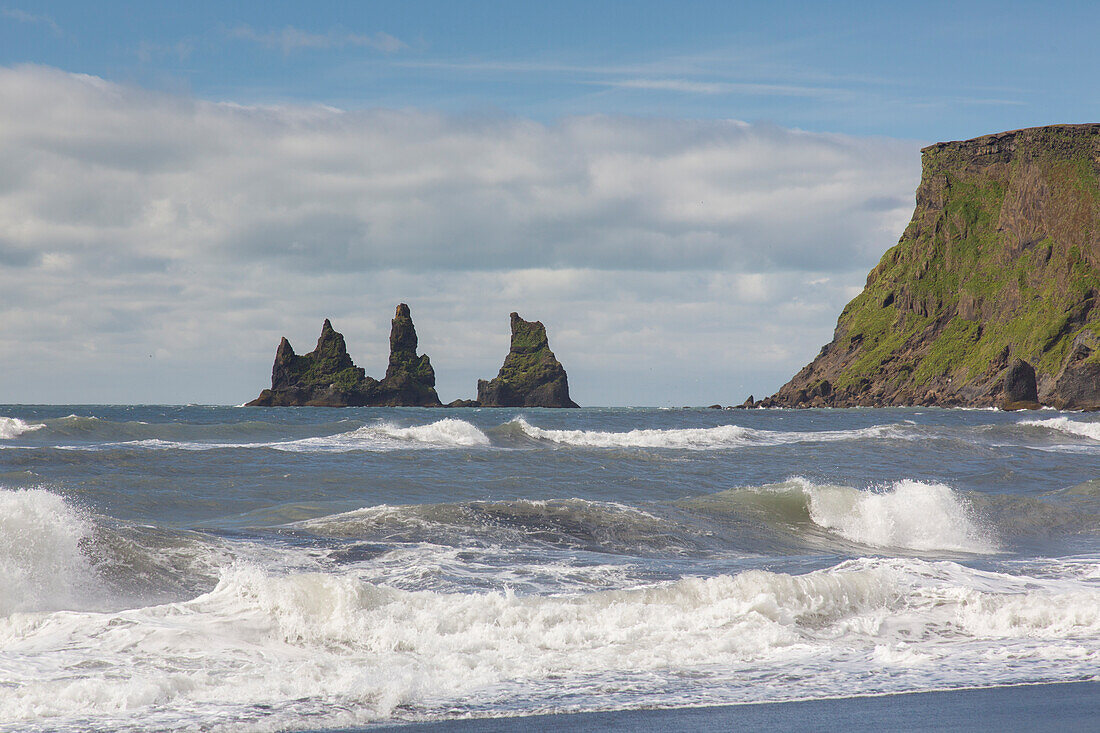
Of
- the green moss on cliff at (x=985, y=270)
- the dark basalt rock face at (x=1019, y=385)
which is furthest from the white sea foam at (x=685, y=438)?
the green moss on cliff at (x=985, y=270)

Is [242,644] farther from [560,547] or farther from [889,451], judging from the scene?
[889,451]

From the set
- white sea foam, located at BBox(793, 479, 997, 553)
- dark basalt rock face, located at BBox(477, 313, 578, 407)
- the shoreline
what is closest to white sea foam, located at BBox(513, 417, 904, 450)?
white sea foam, located at BBox(793, 479, 997, 553)

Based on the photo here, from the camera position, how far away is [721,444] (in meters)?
36.1

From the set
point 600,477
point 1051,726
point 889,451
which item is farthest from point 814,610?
point 889,451

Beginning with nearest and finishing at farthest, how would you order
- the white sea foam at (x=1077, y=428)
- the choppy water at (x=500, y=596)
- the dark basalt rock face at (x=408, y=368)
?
1. the choppy water at (x=500, y=596)
2. the white sea foam at (x=1077, y=428)
3. the dark basalt rock face at (x=408, y=368)

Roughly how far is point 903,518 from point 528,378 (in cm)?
12391

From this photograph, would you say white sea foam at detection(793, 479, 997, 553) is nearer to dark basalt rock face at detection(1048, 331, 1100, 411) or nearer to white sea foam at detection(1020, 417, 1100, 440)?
white sea foam at detection(1020, 417, 1100, 440)

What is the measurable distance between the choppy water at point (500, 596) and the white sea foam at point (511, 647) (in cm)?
3

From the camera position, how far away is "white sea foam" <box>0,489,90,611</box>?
932 cm

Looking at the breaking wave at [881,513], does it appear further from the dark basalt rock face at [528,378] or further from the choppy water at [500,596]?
the dark basalt rock face at [528,378]

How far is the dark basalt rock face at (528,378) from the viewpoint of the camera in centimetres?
13881

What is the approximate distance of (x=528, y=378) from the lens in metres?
140

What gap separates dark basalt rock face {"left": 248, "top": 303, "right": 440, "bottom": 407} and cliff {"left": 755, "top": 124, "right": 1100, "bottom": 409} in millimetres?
51457

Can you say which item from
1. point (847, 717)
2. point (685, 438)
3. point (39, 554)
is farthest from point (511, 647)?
point (685, 438)
